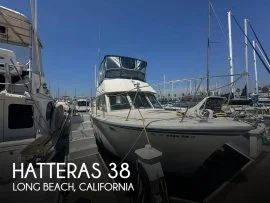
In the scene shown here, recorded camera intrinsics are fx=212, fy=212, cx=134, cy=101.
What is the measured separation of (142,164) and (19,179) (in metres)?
2.63

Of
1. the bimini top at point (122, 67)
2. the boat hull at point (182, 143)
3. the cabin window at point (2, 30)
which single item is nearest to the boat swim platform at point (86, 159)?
the boat hull at point (182, 143)

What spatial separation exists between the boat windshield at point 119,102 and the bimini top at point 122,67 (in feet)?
5.86

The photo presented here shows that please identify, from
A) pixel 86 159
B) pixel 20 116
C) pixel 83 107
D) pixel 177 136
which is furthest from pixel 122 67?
pixel 83 107

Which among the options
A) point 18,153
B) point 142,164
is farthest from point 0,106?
point 142,164

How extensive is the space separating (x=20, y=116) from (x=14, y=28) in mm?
4366

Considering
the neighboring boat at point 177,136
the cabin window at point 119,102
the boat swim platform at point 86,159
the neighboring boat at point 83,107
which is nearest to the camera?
the neighboring boat at point 177,136

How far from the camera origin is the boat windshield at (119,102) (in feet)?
25.0

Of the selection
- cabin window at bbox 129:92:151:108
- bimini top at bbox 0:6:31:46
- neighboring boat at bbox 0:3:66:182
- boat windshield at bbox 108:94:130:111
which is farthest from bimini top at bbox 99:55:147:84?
bimini top at bbox 0:6:31:46

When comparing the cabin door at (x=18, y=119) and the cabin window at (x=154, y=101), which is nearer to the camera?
the cabin door at (x=18, y=119)

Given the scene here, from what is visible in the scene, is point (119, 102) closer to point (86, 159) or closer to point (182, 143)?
point (86, 159)

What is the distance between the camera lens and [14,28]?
8.66 meters

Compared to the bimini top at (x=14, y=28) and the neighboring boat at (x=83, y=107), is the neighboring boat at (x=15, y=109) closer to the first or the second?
the bimini top at (x=14, y=28)

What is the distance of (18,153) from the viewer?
4.95 metres

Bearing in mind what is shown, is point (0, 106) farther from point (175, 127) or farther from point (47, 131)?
point (175, 127)
